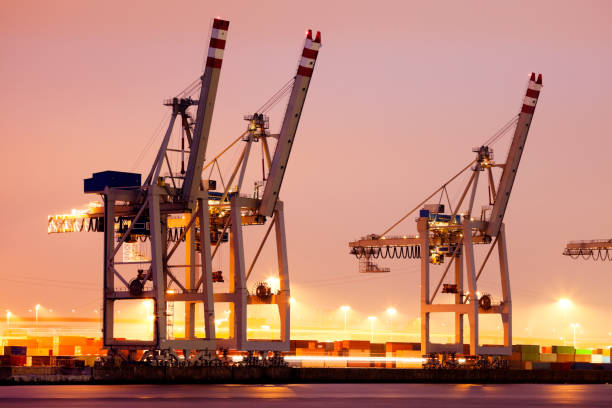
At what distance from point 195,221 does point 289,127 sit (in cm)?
764

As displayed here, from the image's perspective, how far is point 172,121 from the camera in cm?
7231

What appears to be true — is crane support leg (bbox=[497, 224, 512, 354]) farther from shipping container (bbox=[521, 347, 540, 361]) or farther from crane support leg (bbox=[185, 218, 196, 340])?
crane support leg (bbox=[185, 218, 196, 340])

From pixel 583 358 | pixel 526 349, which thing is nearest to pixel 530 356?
pixel 526 349

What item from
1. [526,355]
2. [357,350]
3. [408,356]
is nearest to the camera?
[408,356]

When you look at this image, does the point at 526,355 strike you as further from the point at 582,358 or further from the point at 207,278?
the point at 207,278

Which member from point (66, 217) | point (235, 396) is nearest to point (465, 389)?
point (235, 396)

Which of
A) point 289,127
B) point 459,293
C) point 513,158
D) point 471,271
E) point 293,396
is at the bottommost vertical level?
point 293,396

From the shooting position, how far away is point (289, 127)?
7506cm

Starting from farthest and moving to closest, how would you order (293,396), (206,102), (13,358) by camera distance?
(13,358) → (206,102) → (293,396)

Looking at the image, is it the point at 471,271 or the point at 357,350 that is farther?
the point at 357,350

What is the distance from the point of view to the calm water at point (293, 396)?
53.6 m

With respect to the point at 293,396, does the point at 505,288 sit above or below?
above

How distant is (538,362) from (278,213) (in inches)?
1163

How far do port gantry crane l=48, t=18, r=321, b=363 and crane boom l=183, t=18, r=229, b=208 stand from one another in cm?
5
